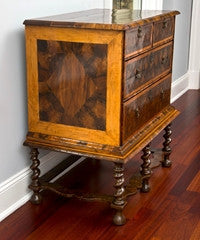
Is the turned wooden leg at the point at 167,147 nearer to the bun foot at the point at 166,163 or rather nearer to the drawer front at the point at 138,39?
the bun foot at the point at 166,163

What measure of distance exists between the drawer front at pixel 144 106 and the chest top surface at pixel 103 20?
1.25ft

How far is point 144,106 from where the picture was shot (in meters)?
2.52

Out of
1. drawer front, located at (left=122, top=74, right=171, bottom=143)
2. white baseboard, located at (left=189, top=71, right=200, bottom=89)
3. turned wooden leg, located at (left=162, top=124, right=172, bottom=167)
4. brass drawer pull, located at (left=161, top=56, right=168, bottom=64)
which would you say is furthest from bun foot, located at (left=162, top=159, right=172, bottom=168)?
white baseboard, located at (left=189, top=71, right=200, bottom=89)

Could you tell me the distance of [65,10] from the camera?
2777 millimetres

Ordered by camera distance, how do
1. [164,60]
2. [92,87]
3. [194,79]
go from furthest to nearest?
[194,79]
[164,60]
[92,87]

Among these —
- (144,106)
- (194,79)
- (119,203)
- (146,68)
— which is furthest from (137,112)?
(194,79)

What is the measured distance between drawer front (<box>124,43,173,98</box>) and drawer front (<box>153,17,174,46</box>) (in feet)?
0.16

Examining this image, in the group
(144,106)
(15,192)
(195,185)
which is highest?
(144,106)

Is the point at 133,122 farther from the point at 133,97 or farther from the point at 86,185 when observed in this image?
the point at 86,185

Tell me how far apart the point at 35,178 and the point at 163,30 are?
1113 millimetres

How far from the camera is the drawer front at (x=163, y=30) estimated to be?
2537mm

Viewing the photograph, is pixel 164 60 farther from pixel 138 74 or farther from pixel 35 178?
pixel 35 178

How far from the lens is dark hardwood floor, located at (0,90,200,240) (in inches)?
89.4

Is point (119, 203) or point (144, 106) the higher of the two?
point (144, 106)
